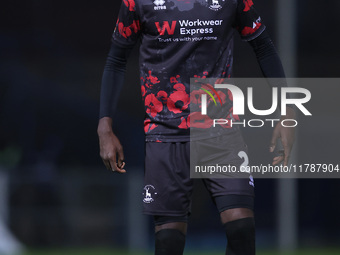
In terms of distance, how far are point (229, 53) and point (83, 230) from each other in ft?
16.0

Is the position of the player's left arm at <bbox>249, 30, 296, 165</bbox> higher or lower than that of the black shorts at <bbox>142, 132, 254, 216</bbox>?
higher

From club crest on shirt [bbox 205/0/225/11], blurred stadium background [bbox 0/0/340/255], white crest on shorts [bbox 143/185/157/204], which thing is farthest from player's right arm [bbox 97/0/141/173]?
blurred stadium background [bbox 0/0/340/255]

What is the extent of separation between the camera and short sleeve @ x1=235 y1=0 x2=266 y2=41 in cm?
439

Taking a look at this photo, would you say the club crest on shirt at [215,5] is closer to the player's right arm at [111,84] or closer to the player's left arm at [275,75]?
the player's left arm at [275,75]

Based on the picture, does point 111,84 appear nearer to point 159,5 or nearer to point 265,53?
point 159,5

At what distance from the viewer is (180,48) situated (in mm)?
4340

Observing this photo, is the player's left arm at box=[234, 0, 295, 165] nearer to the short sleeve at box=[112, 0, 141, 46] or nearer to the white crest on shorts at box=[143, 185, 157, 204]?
the short sleeve at box=[112, 0, 141, 46]

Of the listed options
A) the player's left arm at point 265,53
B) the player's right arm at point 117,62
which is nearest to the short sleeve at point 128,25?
the player's right arm at point 117,62

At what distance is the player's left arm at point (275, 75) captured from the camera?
4324 millimetres

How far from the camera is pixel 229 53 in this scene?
14.3 feet

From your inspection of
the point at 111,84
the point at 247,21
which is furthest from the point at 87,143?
the point at 247,21

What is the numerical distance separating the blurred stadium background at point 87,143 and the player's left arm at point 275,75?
4614 mm

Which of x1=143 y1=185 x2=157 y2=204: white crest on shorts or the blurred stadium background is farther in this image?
the blurred stadium background

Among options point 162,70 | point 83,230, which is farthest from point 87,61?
point 162,70
